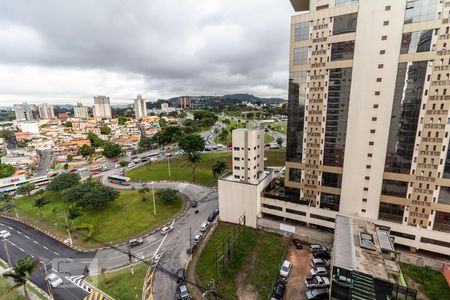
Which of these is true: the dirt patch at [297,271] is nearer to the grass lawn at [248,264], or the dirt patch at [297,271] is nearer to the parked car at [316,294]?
the parked car at [316,294]

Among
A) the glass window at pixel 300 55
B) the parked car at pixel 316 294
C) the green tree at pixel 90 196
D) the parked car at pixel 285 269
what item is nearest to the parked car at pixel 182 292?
the parked car at pixel 285 269

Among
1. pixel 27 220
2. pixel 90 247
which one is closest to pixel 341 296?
pixel 90 247

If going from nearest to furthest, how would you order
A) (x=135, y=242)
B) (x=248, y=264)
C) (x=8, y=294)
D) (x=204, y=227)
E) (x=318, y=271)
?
(x=8, y=294) → (x=318, y=271) → (x=248, y=264) → (x=135, y=242) → (x=204, y=227)

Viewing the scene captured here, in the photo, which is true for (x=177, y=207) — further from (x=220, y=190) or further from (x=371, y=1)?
(x=371, y=1)

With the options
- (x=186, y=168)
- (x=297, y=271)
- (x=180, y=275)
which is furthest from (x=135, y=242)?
(x=186, y=168)

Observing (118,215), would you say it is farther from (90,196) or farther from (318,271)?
(318,271)
